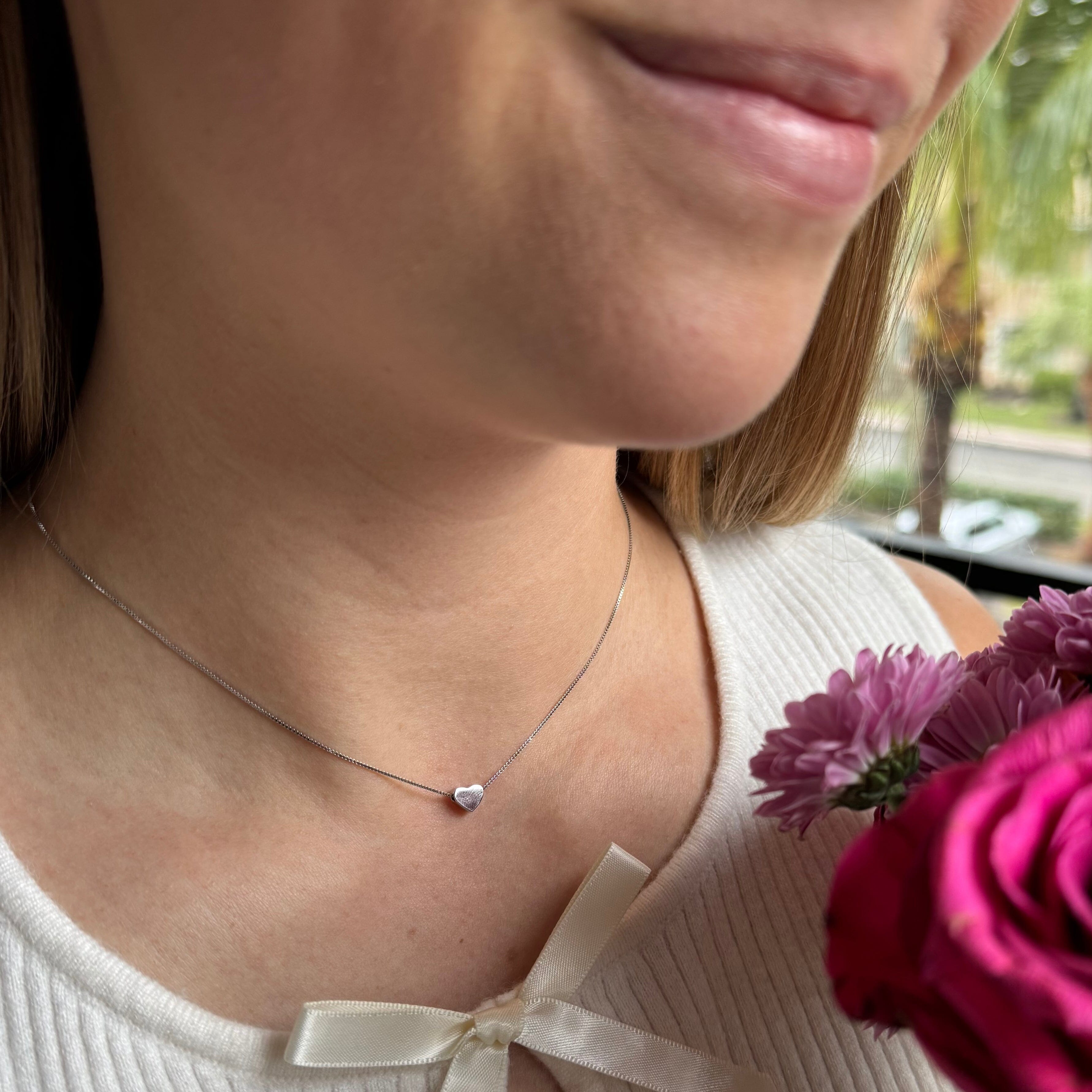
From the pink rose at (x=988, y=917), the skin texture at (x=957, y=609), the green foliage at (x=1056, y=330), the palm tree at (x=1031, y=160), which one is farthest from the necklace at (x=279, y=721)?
the green foliage at (x=1056, y=330)

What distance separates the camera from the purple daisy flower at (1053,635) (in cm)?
53

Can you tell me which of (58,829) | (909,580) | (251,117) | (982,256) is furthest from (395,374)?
(982,256)

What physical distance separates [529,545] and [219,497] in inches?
8.9

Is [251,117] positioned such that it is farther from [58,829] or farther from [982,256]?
[982,256]

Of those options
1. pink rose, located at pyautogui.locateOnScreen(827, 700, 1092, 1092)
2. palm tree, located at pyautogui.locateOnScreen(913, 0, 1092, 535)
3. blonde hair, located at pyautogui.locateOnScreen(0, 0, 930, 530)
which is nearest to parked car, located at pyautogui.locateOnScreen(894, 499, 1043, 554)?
palm tree, located at pyautogui.locateOnScreen(913, 0, 1092, 535)

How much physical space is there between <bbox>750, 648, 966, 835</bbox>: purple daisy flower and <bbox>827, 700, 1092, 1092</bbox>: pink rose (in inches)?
2.1

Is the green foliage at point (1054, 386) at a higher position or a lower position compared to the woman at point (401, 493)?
lower

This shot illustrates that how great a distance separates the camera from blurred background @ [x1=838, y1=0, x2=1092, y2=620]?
105 cm

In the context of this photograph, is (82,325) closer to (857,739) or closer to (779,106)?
(779,106)

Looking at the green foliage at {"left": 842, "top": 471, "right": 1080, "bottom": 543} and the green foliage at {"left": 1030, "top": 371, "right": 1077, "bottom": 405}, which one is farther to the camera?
the green foliage at {"left": 1030, "top": 371, "right": 1077, "bottom": 405}

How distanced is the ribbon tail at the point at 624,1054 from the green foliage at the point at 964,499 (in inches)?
21.8

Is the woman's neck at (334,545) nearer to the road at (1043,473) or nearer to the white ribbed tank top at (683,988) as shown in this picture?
A: the white ribbed tank top at (683,988)

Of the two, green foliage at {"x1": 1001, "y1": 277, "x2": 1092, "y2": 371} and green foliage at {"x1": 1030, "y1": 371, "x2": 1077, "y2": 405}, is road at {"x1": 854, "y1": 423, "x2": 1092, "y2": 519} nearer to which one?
green foliage at {"x1": 1030, "y1": 371, "x2": 1077, "y2": 405}

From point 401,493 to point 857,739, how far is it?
0.37 metres
